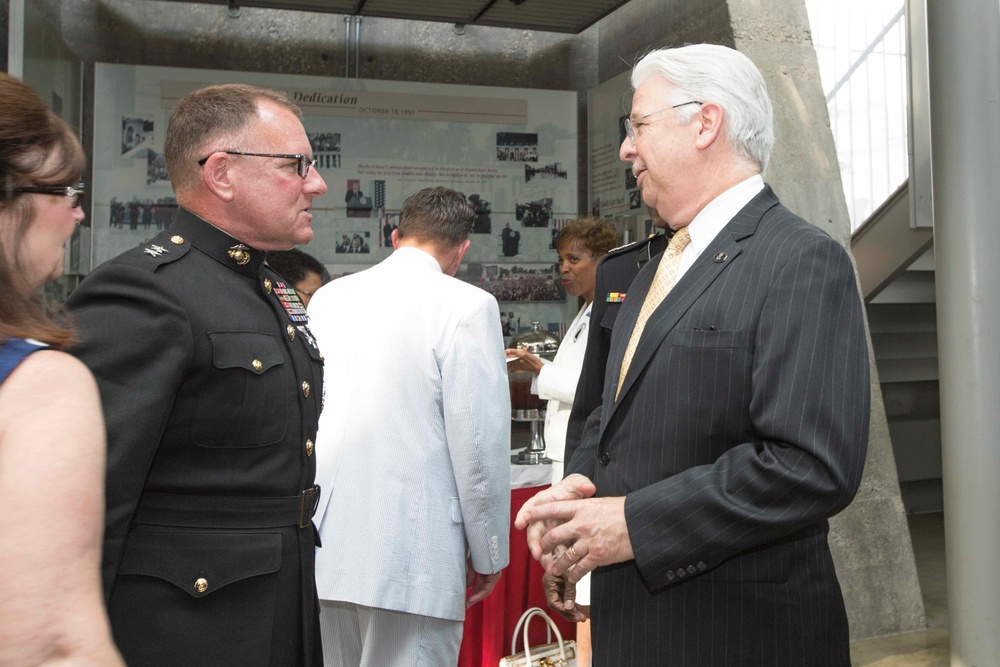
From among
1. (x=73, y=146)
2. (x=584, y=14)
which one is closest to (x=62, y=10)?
(x=584, y=14)

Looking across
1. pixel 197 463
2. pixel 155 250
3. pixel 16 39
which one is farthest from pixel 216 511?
pixel 16 39

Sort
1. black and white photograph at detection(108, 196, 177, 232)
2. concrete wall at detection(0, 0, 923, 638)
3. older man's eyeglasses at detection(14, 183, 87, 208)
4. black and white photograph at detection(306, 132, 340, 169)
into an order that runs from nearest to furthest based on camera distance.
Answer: older man's eyeglasses at detection(14, 183, 87, 208) < concrete wall at detection(0, 0, 923, 638) < black and white photograph at detection(108, 196, 177, 232) < black and white photograph at detection(306, 132, 340, 169)

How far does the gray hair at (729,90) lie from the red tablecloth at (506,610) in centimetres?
223

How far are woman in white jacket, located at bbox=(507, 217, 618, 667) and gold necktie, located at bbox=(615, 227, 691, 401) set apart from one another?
1575mm

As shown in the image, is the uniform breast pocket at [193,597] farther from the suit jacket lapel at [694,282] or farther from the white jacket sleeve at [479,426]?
the white jacket sleeve at [479,426]

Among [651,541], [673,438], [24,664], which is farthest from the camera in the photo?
[673,438]

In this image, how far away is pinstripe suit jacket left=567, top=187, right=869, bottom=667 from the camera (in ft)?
4.33

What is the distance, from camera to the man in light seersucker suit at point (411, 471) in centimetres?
244

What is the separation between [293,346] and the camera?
170 centimetres

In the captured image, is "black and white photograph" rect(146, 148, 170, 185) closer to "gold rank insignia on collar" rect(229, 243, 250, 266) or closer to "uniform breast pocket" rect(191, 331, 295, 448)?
"gold rank insignia on collar" rect(229, 243, 250, 266)

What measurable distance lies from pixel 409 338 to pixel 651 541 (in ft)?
4.24

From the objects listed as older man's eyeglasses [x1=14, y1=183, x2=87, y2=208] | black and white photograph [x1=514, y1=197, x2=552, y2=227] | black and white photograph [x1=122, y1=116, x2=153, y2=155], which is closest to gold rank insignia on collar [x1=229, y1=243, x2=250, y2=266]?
older man's eyeglasses [x1=14, y1=183, x2=87, y2=208]

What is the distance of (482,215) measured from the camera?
7.85m

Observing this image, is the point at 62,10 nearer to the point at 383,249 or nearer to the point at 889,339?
the point at 383,249
